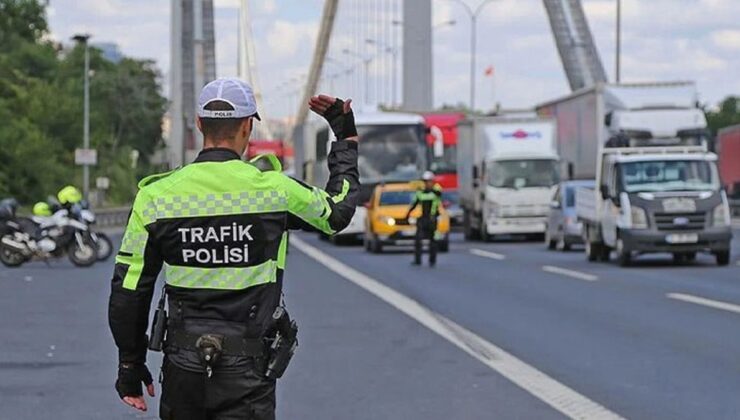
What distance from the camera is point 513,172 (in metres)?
42.8

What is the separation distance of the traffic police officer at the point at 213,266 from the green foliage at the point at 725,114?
113m

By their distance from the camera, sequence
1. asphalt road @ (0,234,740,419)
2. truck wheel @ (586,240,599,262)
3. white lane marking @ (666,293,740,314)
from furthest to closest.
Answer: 1. truck wheel @ (586,240,599,262)
2. white lane marking @ (666,293,740,314)
3. asphalt road @ (0,234,740,419)

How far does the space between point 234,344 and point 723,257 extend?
2450 cm

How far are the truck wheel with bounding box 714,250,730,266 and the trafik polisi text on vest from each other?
79.2 feet

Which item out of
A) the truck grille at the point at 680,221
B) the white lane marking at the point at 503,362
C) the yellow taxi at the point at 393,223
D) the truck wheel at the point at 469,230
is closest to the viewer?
the white lane marking at the point at 503,362

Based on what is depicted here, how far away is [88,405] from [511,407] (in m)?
2.80

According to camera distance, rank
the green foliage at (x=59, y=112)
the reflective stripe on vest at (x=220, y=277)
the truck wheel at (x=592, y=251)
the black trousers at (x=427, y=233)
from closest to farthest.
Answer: the reflective stripe on vest at (x=220, y=277) → the black trousers at (x=427, y=233) → the truck wheel at (x=592, y=251) → the green foliage at (x=59, y=112)

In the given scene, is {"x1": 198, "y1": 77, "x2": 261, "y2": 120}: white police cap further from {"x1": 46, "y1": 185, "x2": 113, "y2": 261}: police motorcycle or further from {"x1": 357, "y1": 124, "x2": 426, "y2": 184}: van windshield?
{"x1": 357, "y1": 124, "x2": 426, "y2": 184}: van windshield

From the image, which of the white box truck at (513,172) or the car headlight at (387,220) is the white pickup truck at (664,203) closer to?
the car headlight at (387,220)

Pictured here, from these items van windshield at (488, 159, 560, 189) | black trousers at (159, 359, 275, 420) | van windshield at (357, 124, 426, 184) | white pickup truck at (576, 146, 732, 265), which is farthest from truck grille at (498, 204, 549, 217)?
black trousers at (159, 359, 275, 420)

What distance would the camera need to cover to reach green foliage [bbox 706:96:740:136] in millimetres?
118875

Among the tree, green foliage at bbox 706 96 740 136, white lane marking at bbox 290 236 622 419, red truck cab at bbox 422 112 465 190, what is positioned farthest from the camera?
green foliage at bbox 706 96 740 136

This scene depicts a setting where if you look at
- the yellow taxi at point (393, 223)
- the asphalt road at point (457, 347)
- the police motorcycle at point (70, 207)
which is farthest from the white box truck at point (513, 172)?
the asphalt road at point (457, 347)

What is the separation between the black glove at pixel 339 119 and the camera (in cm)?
572
